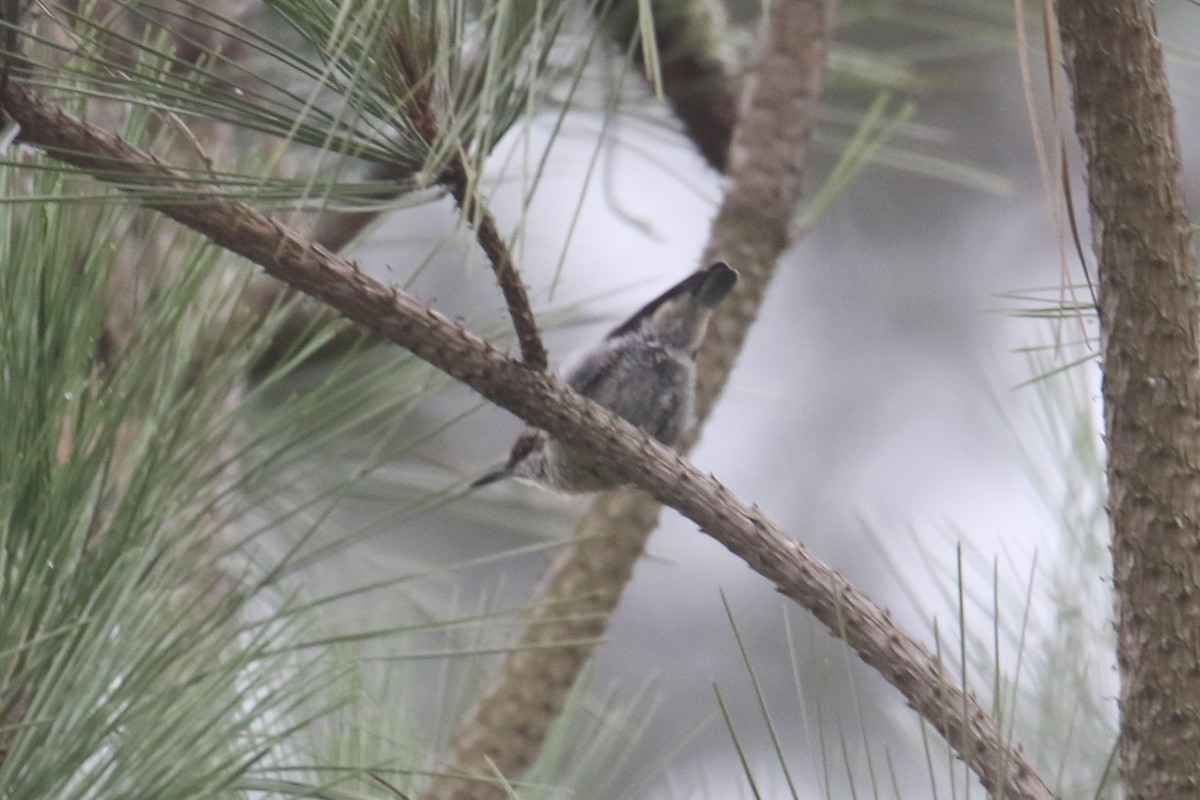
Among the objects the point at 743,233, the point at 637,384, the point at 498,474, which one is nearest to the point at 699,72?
the point at 743,233

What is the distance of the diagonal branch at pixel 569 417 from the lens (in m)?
0.79

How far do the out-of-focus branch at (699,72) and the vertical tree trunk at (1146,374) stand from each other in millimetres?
1064

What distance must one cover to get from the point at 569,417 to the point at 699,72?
1090 millimetres

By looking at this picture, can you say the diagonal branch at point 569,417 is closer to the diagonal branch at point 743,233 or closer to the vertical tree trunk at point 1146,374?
the vertical tree trunk at point 1146,374

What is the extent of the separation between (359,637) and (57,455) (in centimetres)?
24

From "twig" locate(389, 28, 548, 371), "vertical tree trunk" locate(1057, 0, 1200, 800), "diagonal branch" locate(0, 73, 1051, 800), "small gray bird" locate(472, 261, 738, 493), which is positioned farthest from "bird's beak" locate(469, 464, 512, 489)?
"vertical tree trunk" locate(1057, 0, 1200, 800)

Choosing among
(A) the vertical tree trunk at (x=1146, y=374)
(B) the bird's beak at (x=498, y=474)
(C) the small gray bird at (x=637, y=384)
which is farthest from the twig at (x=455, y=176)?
(B) the bird's beak at (x=498, y=474)

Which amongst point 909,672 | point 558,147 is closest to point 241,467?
point 909,672

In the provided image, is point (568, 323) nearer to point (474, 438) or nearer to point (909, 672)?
point (909, 672)

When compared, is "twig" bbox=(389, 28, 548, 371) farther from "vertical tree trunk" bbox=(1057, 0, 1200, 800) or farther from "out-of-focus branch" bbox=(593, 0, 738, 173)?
"out-of-focus branch" bbox=(593, 0, 738, 173)

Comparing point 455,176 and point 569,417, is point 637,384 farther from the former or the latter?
point 455,176

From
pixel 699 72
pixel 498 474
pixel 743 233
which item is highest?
pixel 699 72

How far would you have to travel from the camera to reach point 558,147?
1941 mm

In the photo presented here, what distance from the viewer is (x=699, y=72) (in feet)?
6.17
